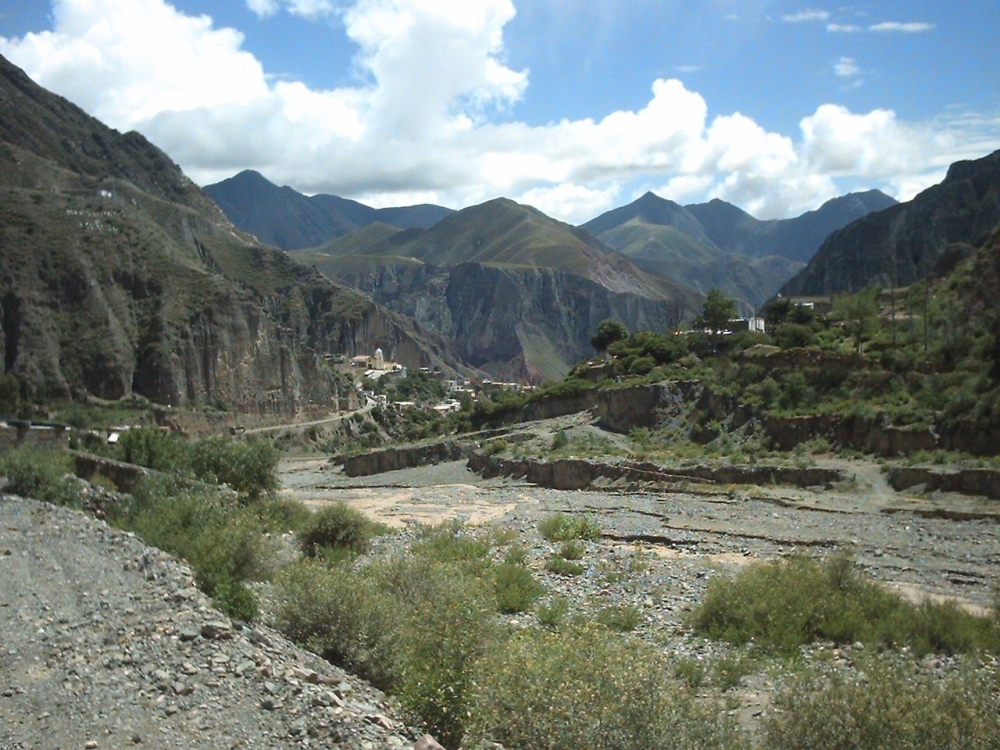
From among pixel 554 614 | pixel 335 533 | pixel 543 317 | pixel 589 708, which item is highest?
pixel 543 317

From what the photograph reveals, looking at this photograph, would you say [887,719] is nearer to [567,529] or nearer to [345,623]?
[345,623]

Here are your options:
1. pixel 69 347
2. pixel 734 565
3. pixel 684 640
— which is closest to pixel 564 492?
pixel 734 565

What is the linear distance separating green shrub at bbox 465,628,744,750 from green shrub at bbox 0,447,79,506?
40.7 feet

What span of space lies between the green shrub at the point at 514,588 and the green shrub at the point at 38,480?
8.48 m

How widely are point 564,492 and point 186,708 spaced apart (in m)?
26.8

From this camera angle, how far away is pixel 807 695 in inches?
290

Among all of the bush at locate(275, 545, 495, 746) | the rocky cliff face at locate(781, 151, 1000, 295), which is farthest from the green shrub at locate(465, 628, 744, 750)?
the rocky cliff face at locate(781, 151, 1000, 295)

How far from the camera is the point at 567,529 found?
72.4 feet

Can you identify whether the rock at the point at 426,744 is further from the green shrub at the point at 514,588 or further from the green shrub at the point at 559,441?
the green shrub at the point at 559,441

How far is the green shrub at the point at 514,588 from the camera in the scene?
13961 millimetres

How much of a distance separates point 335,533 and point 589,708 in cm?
1235

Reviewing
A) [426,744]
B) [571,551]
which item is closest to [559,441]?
[571,551]

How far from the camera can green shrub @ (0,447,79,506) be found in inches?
668

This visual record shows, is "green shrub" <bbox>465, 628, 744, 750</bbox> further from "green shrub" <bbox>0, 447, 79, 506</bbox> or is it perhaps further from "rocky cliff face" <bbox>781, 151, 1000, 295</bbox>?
"rocky cliff face" <bbox>781, 151, 1000, 295</bbox>
